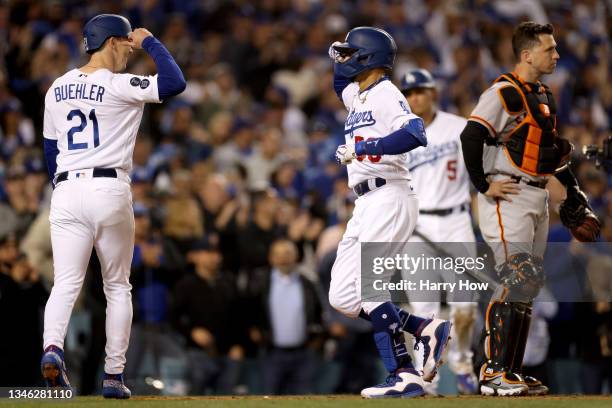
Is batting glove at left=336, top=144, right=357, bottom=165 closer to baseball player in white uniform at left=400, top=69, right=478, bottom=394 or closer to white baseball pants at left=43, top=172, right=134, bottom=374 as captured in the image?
white baseball pants at left=43, top=172, right=134, bottom=374

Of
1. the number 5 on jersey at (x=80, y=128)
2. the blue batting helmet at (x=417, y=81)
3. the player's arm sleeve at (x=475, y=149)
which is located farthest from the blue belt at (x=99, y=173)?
the blue batting helmet at (x=417, y=81)

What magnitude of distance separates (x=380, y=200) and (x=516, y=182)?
0.98m

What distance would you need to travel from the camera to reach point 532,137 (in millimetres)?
7363

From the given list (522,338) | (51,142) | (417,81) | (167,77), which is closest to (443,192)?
(417,81)

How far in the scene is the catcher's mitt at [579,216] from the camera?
7.71 m

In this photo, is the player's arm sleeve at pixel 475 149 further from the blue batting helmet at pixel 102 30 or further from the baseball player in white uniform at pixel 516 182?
the blue batting helmet at pixel 102 30

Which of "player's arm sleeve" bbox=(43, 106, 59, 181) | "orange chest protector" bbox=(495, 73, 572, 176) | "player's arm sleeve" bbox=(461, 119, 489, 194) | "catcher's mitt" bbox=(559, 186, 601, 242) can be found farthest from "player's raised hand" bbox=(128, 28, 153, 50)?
"catcher's mitt" bbox=(559, 186, 601, 242)

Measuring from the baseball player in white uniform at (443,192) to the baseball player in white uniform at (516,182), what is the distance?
4.87 ft

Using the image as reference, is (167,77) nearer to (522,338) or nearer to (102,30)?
(102,30)

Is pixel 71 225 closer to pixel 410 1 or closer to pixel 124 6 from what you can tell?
pixel 124 6

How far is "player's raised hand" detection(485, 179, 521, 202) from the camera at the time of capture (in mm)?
7371

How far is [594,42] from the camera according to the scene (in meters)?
18.6

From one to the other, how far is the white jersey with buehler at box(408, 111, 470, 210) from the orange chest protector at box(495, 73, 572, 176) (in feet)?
5.44

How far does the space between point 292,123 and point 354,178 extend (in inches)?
342
